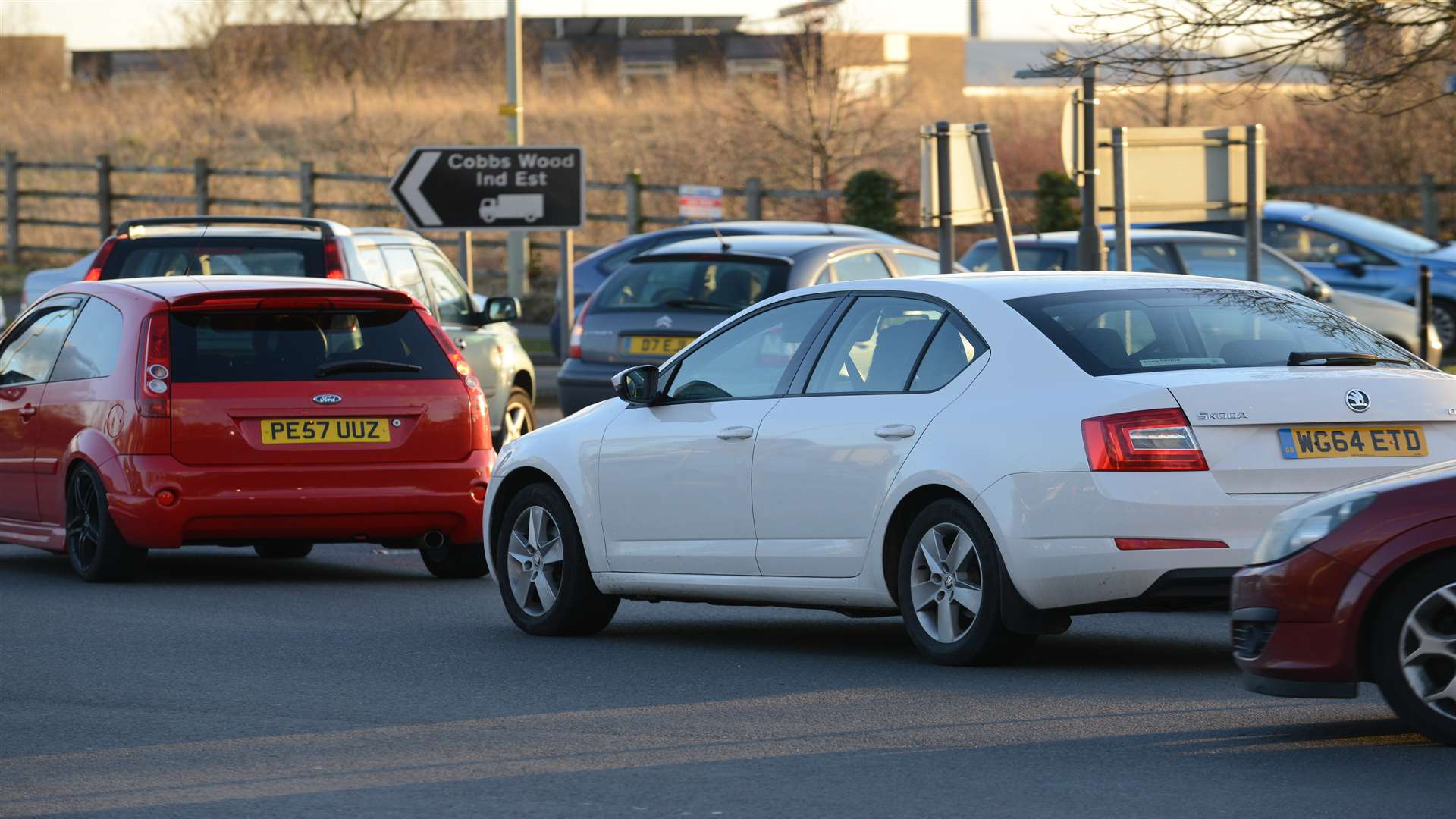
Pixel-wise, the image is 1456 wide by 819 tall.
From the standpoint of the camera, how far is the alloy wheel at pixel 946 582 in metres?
8.08

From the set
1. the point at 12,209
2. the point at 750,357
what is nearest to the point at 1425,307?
the point at 750,357

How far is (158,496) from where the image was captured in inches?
432

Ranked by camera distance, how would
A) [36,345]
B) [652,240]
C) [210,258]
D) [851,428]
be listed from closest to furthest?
[851,428] → [36,345] → [210,258] → [652,240]

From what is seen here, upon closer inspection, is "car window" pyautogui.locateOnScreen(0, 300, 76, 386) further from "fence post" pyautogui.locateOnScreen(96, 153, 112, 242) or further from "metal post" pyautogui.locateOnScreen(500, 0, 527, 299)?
"fence post" pyautogui.locateOnScreen(96, 153, 112, 242)

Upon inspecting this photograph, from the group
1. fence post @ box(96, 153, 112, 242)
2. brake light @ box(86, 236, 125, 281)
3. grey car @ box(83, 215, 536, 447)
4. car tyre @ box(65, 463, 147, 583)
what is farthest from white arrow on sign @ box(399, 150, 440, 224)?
fence post @ box(96, 153, 112, 242)

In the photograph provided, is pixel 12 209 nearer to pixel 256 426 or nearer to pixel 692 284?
pixel 692 284

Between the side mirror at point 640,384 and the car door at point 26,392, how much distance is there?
155 inches

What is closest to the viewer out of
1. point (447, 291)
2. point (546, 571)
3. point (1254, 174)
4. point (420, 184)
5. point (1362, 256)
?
point (546, 571)

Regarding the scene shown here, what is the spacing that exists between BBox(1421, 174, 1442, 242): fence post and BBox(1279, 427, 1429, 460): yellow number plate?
24.1 meters

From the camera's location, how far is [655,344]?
16.5 meters

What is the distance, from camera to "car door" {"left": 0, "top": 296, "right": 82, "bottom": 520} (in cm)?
1197

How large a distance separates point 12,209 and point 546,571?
35.6 meters

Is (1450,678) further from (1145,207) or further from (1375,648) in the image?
(1145,207)

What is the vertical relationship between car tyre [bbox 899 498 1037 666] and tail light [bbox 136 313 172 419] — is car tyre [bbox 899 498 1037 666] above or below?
below
